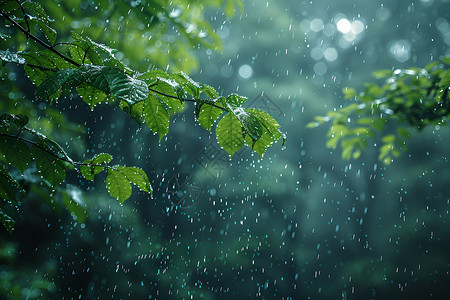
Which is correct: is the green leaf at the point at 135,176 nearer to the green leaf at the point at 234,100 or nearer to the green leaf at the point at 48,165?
the green leaf at the point at 48,165

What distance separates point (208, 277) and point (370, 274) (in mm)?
2967

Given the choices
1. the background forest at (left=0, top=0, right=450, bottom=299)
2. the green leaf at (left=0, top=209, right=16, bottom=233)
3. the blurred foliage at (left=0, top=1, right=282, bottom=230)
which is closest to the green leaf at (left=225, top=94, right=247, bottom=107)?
the blurred foliage at (left=0, top=1, right=282, bottom=230)

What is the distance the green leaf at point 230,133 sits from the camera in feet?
1.82

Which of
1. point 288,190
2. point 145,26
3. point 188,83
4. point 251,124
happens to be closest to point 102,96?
point 188,83

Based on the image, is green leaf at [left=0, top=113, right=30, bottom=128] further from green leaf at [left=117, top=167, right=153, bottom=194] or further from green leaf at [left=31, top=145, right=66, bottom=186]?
green leaf at [left=117, top=167, right=153, bottom=194]

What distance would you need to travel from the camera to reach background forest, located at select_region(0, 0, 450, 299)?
5488mm

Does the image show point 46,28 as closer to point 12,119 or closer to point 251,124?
point 12,119

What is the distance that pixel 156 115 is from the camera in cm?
56

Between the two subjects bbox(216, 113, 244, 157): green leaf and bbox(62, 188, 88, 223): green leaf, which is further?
bbox(62, 188, 88, 223): green leaf

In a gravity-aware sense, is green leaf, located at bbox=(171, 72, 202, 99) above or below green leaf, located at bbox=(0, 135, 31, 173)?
above

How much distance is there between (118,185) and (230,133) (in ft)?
0.88

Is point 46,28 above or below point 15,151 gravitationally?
above

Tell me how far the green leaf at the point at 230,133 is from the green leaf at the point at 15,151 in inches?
13.4

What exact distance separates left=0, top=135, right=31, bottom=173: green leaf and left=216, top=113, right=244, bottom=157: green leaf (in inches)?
13.4
